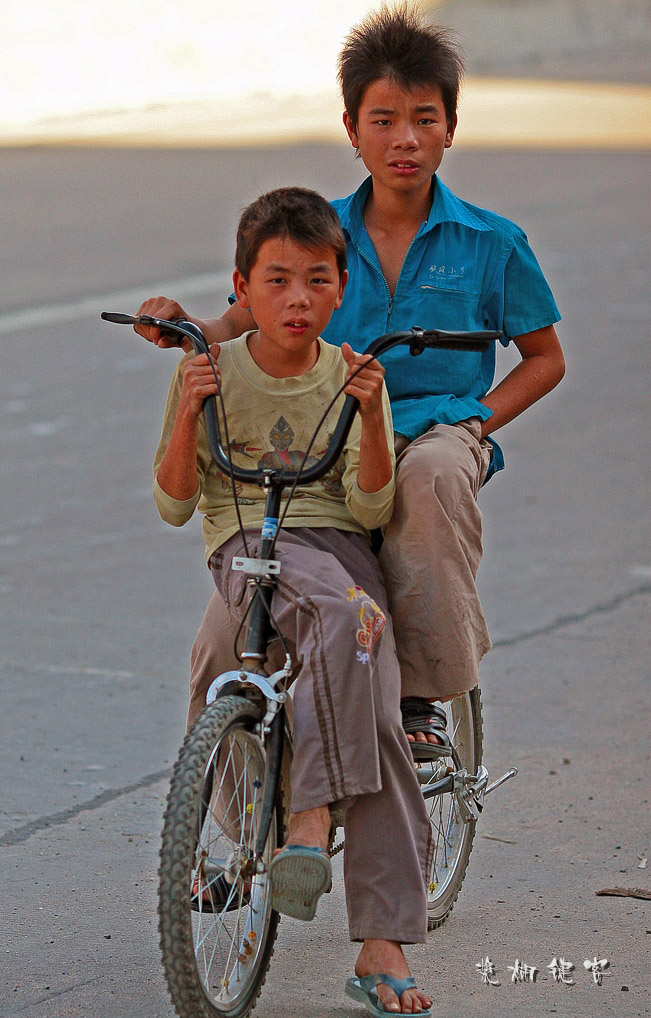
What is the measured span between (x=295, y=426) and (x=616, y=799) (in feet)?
5.96

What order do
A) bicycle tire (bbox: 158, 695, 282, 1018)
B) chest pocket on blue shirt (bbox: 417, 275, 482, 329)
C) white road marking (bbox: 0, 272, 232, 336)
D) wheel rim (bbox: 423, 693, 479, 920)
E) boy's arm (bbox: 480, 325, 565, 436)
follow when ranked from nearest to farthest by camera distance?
bicycle tire (bbox: 158, 695, 282, 1018) → chest pocket on blue shirt (bbox: 417, 275, 482, 329) → boy's arm (bbox: 480, 325, 565, 436) → wheel rim (bbox: 423, 693, 479, 920) → white road marking (bbox: 0, 272, 232, 336)

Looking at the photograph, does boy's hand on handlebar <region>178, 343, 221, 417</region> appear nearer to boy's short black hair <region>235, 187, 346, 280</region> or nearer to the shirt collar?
boy's short black hair <region>235, 187, 346, 280</region>

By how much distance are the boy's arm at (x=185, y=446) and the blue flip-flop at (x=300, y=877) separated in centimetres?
69

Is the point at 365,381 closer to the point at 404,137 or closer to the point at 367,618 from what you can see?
the point at 367,618

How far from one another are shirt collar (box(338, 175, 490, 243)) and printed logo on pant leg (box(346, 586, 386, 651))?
887mm

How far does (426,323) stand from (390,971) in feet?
4.40

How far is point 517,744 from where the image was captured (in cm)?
475

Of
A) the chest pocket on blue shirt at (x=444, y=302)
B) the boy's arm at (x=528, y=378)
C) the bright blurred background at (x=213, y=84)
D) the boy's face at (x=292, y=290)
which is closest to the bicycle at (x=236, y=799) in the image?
the boy's face at (x=292, y=290)

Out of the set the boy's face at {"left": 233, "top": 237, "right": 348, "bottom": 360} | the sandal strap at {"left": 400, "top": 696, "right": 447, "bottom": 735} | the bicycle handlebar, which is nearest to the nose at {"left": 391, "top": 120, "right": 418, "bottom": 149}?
the boy's face at {"left": 233, "top": 237, "right": 348, "bottom": 360}

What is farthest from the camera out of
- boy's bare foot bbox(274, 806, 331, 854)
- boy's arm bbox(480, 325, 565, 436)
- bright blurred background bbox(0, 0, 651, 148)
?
bright blurred background bbox(0, 0, 651, 148)

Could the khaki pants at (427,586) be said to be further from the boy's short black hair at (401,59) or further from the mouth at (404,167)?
the boy's short black hair at (401,59)

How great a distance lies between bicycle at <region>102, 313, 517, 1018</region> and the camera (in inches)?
108

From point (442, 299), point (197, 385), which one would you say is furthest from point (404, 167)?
point (197, 385)

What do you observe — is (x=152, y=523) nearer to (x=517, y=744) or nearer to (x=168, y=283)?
(x=517, y=744)
